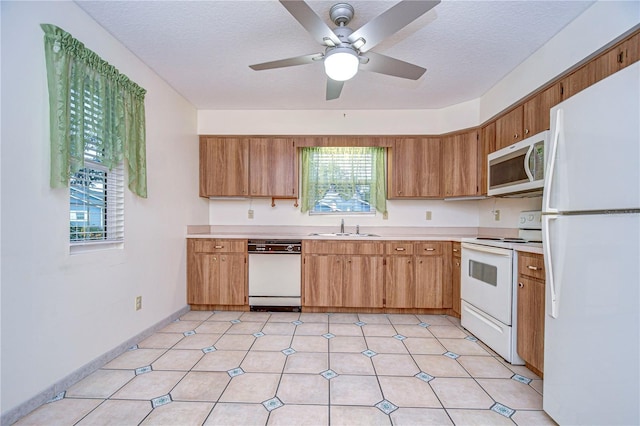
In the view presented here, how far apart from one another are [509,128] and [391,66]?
1453 millimetres

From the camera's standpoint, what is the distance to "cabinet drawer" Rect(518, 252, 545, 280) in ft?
6.32

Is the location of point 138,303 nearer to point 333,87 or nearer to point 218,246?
point 218,246

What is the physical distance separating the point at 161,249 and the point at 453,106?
11.8 ft

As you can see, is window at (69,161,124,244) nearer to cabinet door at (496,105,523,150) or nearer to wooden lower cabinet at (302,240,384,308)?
wooden lower cabinet at (302,240,384,308)

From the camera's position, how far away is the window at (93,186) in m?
1.86

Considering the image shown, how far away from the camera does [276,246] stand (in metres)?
3.33

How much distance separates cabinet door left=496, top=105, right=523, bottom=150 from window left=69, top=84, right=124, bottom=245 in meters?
3.35

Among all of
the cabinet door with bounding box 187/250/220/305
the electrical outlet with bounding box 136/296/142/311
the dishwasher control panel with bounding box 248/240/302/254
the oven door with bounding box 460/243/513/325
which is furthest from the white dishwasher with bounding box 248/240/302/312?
the oven door with bounding box 460/243/513/325

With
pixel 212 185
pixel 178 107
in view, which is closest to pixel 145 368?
pixel 212 185

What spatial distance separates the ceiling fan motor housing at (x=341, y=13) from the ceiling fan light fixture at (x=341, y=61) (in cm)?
24

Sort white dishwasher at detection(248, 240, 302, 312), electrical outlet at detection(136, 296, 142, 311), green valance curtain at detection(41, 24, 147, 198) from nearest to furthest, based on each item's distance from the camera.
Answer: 1. green valance curtain at detection(41, 24, 147, 198)
2. electrical outlet at detection(136, 296, 142, 311)
3. white dishwasher at detection(248, 240, 302, 312)

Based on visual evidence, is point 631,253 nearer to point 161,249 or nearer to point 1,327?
point 1,327

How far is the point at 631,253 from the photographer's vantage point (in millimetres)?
1092

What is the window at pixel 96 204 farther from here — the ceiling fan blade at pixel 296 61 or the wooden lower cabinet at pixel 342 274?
the wooden lower cabinet at pixel 342 274
